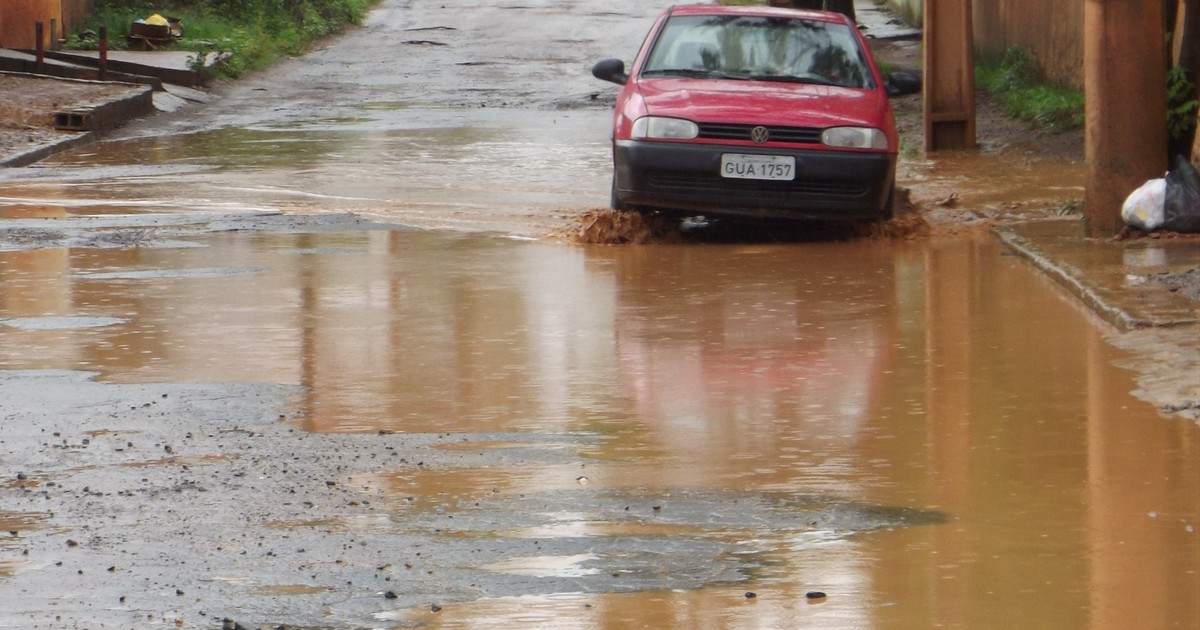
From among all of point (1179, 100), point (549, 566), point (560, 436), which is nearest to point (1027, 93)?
point (1179, 100)

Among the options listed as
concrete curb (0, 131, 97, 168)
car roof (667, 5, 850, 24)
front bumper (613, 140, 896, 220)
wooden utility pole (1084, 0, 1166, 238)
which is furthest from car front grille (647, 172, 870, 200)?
concrete curb (0, 131, 97, 168)

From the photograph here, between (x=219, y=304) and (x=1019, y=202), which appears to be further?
(x=1019, y=202)

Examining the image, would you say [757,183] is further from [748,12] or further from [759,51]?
[748,12]

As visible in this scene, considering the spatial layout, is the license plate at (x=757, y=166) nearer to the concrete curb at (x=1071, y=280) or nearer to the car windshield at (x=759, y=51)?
the car windshield at (x=759, y=51)

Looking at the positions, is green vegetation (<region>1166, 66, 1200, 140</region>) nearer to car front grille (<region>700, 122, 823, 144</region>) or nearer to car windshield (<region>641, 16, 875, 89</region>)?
car windshield (<region>641, 16, 875, 89</region>)

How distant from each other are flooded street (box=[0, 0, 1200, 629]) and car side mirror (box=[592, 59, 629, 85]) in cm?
97

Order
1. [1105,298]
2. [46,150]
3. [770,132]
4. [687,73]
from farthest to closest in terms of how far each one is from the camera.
→ [46,150]
[687,73]
[770,132]
[1105,298]

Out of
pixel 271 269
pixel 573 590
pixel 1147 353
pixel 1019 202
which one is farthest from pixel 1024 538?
pixel 1019 202

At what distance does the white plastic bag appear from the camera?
10.8m

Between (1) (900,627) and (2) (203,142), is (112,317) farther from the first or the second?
(2) (203,142)

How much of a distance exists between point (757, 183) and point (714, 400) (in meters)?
4.45

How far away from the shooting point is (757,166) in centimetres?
1144

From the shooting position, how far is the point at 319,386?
7.46 meters

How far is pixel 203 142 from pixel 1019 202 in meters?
9.43
